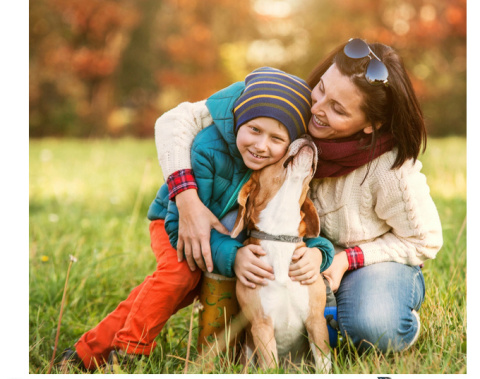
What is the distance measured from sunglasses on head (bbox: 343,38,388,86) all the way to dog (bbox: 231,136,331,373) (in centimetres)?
36

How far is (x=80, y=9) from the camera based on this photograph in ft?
37.7

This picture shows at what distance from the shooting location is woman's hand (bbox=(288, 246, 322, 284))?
80.6 inches

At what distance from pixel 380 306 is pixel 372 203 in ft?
1.47

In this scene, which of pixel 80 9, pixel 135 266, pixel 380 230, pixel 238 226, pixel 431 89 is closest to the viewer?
pixel 238 226

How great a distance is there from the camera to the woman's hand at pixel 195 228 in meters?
2.17

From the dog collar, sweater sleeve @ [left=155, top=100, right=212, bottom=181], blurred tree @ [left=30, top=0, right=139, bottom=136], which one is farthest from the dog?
blurred tree @ [left=30, top=0, right=139, bottom=136]

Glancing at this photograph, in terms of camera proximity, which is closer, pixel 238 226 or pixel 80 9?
pixel 238 226

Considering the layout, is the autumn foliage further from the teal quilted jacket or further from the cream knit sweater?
the teal quilted jacket

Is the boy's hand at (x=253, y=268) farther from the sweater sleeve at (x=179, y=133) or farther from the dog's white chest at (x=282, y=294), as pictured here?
the sweater sleeve at (x=179, y=133)

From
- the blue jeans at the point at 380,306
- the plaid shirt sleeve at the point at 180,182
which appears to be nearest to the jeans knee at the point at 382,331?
the blue jeans at the point at 380,306

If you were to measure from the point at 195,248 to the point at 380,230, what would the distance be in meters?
0.87

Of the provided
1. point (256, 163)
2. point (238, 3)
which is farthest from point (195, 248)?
point (238, 3)

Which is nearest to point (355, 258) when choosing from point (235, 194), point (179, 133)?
point (235, 194)

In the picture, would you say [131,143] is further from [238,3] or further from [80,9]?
[80,9]
